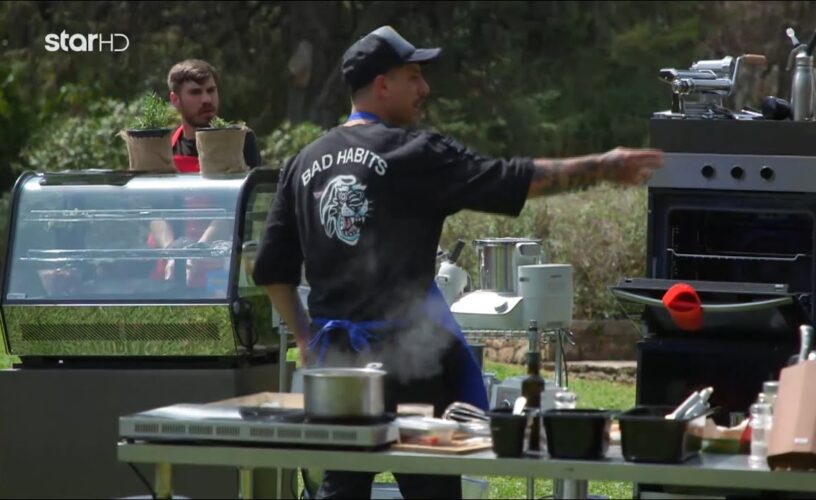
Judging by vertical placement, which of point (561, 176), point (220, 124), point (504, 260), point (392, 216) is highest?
point (220, 124)

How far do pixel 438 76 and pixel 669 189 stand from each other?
12002mm

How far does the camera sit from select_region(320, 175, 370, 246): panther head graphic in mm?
4453

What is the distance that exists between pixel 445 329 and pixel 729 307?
98 cm

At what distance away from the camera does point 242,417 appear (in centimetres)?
→ 394

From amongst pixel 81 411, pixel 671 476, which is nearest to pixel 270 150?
pixel 81 411

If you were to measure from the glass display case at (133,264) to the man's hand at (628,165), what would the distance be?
170 centimetres

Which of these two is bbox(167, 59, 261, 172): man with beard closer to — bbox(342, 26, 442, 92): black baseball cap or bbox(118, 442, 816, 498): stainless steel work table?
bbox(342, 26, 442, 92): black baseball cap

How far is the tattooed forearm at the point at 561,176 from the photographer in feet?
13.9

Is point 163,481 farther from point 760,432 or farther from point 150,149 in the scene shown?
point 150,149

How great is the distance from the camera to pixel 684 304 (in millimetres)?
4965

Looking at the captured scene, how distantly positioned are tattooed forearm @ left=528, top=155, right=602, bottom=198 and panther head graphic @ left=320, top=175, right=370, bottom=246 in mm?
479

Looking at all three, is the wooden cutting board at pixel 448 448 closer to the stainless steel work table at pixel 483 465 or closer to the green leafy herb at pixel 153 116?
the stainless steel work table at pixel 483 465

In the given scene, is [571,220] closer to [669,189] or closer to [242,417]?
[669,189]

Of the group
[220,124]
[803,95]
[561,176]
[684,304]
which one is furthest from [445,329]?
[220,124]
